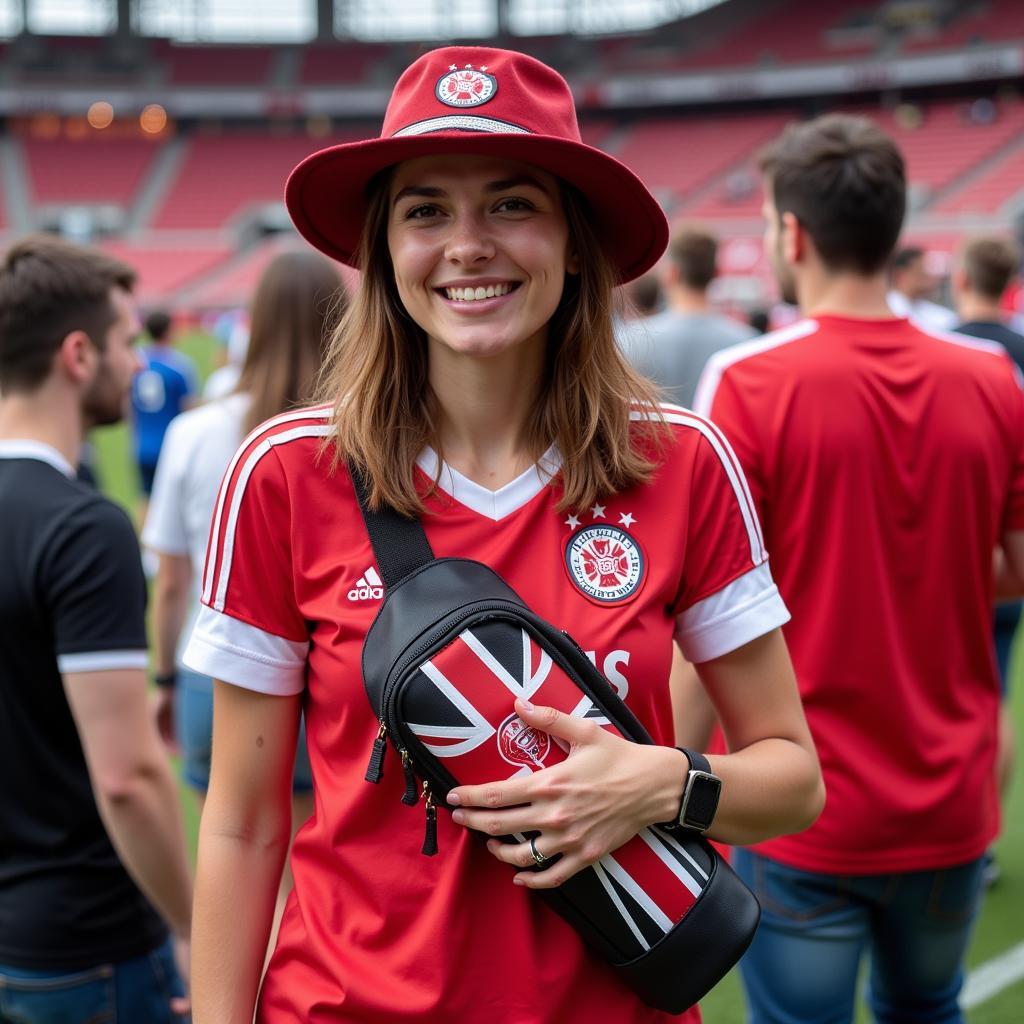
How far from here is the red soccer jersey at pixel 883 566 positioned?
7.82 ft

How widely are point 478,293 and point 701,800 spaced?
0.77m

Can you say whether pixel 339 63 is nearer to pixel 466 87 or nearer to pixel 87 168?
pixel 87 168

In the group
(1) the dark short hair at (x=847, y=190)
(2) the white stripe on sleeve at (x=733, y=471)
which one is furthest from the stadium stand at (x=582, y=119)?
(2) the white stripe on sleeve at (x=733, y=471)

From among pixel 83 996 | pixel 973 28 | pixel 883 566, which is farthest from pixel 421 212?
pixel 973 28

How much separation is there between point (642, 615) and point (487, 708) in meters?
0.29

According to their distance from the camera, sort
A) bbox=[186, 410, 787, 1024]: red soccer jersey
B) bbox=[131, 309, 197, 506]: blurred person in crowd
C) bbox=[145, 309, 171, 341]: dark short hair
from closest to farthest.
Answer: bbox=[186, 410, 787, 1024]: red soccer jersey < bbox=[131, 309, 197, 506]: blurred person in crowd < bbox=[145, 309, 171, 341]: dark short hair

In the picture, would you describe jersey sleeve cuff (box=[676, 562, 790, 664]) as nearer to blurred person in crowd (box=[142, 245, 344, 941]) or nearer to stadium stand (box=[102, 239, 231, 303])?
blurred person in crowd (box=[142, 245, 344, 941])

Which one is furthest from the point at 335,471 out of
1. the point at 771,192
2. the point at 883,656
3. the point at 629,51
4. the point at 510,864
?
the point at 629,51

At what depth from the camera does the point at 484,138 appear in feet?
5.39

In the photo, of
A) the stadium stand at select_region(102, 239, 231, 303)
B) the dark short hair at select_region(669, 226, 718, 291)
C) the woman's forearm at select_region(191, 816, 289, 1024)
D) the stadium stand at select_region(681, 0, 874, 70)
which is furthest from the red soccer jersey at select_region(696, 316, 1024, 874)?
the stadium stand at select_region(681, 0, 874, 70)

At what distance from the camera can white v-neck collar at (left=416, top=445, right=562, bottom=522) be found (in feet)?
5.72

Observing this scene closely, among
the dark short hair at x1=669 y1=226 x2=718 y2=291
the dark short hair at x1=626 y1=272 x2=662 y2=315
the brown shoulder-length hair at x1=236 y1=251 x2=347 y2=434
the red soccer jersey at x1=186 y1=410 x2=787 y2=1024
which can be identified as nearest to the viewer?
the red soccer jersey at x1=186 y1=410 x2=787 y2=1024

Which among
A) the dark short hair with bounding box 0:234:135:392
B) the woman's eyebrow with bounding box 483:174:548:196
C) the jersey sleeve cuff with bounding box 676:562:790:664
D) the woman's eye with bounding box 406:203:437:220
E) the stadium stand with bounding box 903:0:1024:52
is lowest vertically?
the jersey sleeve cuff with bounding box 676:562:790:664

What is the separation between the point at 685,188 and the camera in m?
37.2
